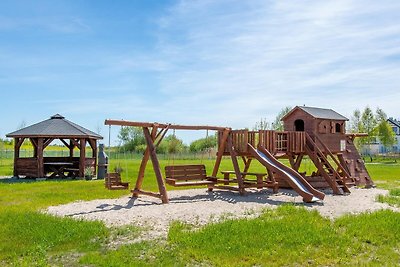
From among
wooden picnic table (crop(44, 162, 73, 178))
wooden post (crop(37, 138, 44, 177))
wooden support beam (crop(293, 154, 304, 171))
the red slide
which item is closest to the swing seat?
the red slide

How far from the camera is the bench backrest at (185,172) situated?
615 inches

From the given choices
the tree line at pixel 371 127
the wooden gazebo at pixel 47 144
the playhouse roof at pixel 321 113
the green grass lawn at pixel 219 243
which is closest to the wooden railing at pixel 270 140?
the playhouse roof at pixel 321 113

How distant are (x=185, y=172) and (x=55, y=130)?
12.0 meters

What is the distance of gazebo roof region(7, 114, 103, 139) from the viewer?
80.1ft

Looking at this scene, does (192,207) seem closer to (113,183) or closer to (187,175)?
(113,183)

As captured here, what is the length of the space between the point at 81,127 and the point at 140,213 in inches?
679

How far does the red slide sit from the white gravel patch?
365mm

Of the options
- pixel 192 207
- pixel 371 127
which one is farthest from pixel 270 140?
pixel 371 127

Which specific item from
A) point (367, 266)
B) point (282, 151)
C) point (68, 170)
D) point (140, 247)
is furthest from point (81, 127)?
point (367, 266)

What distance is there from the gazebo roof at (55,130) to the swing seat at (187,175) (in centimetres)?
1056

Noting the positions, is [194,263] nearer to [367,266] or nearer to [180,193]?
[367,266]

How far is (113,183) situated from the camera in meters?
14.5

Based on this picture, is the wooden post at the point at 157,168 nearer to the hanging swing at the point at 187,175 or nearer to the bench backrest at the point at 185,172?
the hanging swing at the point at 187,175

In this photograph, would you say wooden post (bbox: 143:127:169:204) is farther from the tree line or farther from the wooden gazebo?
the tree line
